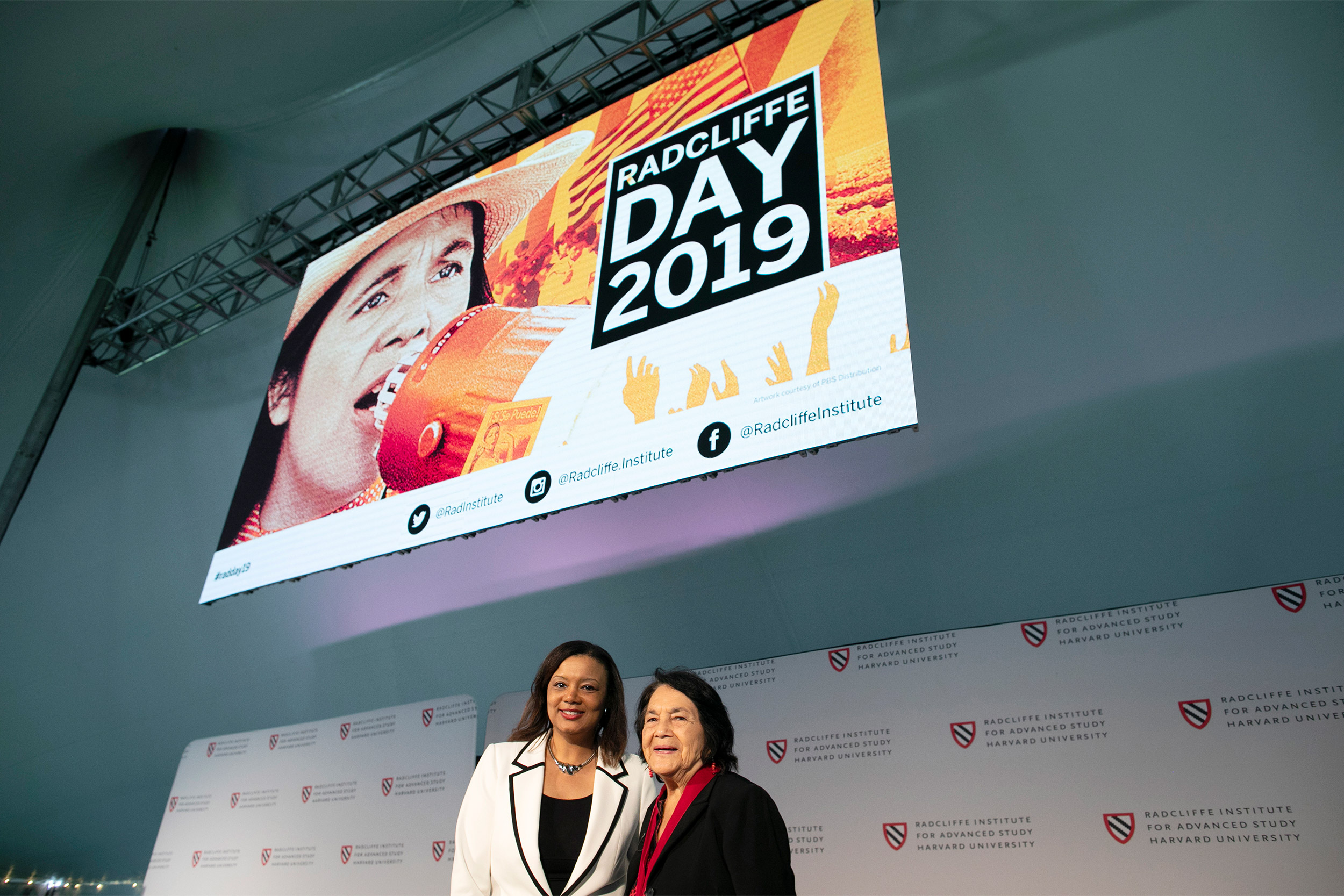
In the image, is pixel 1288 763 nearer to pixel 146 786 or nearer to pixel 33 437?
pixel 146 786

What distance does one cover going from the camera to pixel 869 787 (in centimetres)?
247

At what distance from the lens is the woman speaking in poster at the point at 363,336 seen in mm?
3340

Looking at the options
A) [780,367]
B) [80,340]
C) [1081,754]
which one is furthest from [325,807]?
[80,340]

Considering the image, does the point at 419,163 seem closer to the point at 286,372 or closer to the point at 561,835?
the point at 286,372

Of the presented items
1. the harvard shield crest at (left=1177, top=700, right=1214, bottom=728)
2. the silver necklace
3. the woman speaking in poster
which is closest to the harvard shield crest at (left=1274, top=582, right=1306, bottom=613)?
the harvard shield crest at (left=1177, top=700, right=1214, bottom=728)

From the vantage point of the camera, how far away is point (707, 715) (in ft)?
4.52

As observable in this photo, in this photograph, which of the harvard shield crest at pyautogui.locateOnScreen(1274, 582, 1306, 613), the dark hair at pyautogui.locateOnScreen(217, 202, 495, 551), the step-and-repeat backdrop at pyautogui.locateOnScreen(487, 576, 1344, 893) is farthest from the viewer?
the dark hair at pyautogui.locateOnScreen(217, 202, 495, 551)

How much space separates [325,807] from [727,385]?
99.7 inches

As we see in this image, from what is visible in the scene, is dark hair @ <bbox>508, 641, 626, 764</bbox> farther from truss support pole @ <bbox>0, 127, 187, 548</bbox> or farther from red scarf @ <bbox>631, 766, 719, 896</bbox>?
truss support pole @ <bbox>0, 127, 187, 548</bbox>

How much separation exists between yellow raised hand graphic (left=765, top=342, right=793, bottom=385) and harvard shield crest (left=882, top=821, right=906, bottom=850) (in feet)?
4.26

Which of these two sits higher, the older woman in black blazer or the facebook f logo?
the facebook f logo

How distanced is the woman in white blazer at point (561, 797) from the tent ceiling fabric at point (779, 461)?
6.09 feet

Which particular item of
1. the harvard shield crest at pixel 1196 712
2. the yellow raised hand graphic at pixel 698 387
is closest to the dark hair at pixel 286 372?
the yellow raised hand graphic at pixel 698 387

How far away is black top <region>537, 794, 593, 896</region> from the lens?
1.35m
